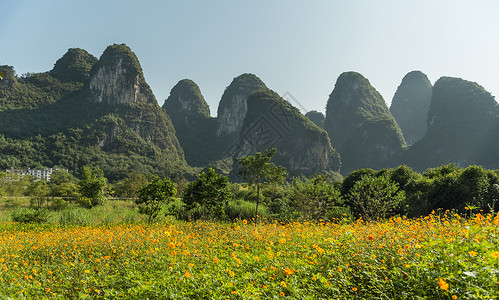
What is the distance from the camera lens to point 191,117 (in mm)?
155125

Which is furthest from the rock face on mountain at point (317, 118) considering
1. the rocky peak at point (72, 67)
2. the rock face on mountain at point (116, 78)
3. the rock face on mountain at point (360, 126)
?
the rocky peak at point (72, 67)

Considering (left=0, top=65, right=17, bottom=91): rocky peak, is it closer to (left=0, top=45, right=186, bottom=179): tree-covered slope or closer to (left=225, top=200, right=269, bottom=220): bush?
(left=0, top=45, right=186, bottom=179): tree-covered slope

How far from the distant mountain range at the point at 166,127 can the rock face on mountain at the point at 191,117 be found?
18858 mm

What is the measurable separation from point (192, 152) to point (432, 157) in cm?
11833

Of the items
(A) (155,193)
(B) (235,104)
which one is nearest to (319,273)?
(A) (155,193)

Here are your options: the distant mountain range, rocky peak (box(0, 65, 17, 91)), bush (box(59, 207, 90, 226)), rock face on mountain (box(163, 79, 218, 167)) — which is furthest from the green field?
rock face on mountain (box(163, 79, 218, 167))

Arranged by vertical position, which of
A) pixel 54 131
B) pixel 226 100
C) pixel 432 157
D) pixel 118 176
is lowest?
pixel 118 176

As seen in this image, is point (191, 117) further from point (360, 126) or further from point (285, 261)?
point (285, 261)

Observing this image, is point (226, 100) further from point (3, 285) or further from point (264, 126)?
point (3, 285)

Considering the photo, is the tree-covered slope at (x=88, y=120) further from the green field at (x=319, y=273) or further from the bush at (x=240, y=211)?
the green field at (x=319, y=273)

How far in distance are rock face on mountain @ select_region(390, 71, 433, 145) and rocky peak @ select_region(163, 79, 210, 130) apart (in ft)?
426

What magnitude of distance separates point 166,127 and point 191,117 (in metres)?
36.4

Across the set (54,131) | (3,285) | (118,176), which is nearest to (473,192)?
(3,285)

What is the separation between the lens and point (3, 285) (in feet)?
10.0
